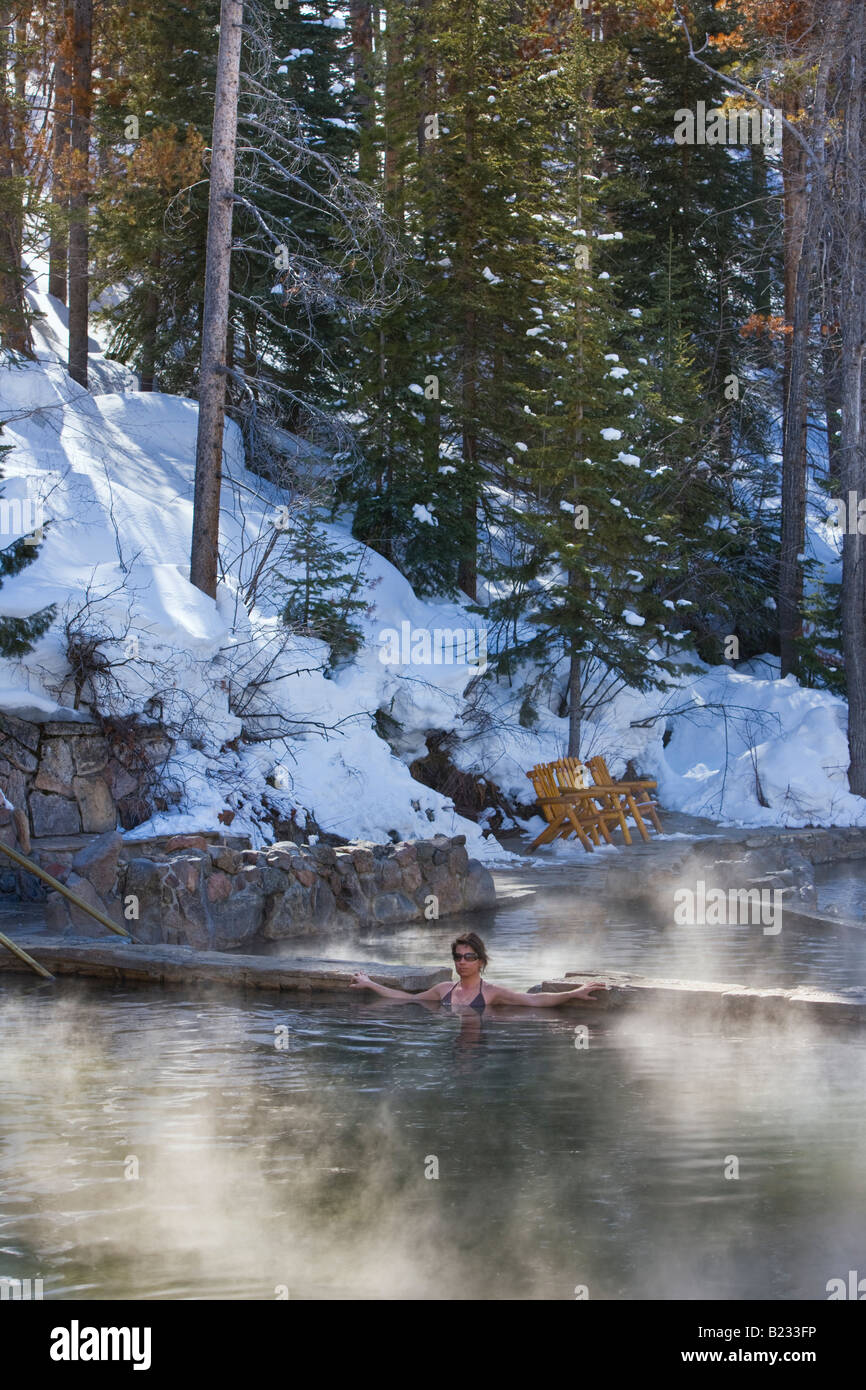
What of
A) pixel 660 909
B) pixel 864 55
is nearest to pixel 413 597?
pixel 660 909

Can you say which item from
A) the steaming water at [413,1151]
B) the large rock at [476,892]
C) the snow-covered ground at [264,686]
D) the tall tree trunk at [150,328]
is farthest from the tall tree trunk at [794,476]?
the steaming water at [413,1151]

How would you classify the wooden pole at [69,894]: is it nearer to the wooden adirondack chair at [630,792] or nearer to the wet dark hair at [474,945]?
the wet dark hair at [474,945]

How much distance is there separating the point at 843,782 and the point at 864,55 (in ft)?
36.0

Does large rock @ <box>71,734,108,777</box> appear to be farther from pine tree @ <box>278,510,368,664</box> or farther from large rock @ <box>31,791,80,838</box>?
pine tree @ <box>278,510,368,664</box>

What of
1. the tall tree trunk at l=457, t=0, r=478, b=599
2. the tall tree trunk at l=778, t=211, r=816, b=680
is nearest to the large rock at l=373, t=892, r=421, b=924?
the tall tree trunk at l=457, t=0, r=478, b=599

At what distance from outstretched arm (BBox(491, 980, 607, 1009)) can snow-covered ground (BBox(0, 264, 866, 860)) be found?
15.0 feet

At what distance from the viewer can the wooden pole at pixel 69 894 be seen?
33.7 feet

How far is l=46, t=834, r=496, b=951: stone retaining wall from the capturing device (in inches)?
448

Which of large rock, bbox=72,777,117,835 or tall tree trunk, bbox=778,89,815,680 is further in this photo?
tall tree trunk, bbox=778,89,815,680

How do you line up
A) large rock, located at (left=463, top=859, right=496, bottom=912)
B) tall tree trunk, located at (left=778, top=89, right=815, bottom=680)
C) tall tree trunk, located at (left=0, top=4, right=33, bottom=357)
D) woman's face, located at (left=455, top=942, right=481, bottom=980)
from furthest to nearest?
tall tree trunk, located at (left=778, top=89, right=815, bottom=680)
tall tree trunk, located at (left=0, top=4, right=33, bottom=357)
large rock, located at (left=463, top=859, right=496, bottom=912)
woman's face, located at (left=455, top=942, right=481, bottom=980)

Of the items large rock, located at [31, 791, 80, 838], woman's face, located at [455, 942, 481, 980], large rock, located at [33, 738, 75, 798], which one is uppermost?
large rock, located at [33, 738, 75, 798]

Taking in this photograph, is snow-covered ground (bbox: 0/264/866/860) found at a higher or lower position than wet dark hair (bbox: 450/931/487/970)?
higher

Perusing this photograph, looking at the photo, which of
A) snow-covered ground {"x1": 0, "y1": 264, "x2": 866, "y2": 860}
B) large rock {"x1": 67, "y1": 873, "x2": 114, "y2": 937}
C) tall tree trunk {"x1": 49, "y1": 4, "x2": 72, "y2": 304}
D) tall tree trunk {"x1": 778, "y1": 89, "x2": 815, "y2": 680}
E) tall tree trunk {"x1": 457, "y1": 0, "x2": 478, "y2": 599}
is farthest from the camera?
tall tree trunk {"x1": 778, "y1": 89, "x2": 815, "y2": 680}

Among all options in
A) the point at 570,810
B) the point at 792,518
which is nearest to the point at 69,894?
the point at 570,810
